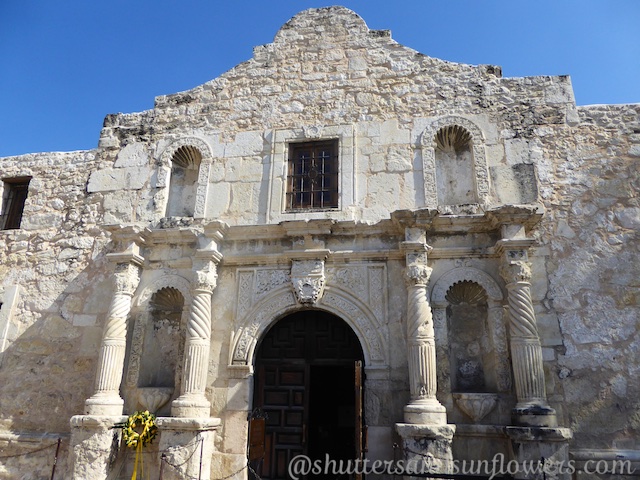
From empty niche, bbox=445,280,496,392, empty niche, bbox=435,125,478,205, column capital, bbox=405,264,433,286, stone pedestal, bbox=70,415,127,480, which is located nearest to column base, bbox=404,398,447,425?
empty niche, bbox=445,280,496,392

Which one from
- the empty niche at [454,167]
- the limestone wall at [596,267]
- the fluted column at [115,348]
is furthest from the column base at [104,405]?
the limestone wall at [596,267]

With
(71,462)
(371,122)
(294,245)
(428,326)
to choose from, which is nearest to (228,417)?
(71,462)

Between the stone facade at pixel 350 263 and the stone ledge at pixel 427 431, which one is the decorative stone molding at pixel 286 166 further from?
the stone ledge at pixel 427 431

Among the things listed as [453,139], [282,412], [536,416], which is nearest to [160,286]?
[282,412]

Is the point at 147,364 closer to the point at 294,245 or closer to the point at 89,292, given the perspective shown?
the point at 89,292

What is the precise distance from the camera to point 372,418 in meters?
5.56

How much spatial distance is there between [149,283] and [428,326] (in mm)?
3732

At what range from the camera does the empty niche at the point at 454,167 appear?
21.3ft

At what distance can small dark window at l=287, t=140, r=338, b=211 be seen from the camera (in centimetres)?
676

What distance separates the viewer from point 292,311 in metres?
6.21

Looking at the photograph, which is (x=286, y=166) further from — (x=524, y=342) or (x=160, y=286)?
(x=524, y=342)

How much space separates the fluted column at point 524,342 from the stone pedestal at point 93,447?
4572mm

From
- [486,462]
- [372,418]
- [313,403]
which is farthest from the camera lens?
[313,403]

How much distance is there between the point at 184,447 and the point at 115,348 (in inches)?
60.3
